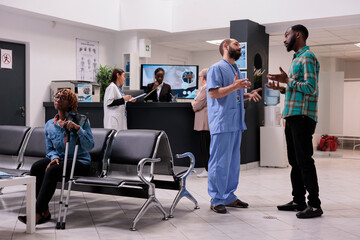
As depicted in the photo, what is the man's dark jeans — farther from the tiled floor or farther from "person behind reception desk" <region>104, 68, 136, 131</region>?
"person behind reception desk" <region>104, 68, 136, 131</region>

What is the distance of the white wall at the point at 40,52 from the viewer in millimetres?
7582

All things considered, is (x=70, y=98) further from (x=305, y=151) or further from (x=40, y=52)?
(x=40, y=52)

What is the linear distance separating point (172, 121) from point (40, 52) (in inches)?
111

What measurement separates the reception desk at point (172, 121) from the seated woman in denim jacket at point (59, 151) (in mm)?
2835

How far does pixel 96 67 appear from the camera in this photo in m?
9.23

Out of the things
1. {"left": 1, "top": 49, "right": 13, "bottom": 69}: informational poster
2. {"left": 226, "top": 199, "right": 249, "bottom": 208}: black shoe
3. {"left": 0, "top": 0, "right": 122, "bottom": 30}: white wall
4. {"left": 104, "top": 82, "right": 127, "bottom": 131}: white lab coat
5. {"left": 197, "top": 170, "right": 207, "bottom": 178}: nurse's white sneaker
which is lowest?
{"left": 197, "top": 170, "right": 207, "bottom": 178}: nurse's white sneaker

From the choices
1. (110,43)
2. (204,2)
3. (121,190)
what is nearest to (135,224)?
(121,190)

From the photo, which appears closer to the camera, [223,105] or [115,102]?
[223,105]

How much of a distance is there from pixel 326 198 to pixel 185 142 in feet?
8.13

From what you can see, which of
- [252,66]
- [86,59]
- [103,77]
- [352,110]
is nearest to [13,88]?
[86,59]

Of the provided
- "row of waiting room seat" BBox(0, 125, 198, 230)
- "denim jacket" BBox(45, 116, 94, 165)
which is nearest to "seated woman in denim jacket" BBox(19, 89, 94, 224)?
"denim jacket" BBox(45, 116, 94, 165)

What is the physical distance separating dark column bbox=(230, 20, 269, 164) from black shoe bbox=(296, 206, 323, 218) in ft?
11.2

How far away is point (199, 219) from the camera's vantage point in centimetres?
407

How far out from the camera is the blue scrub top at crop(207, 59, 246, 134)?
4215 mm
